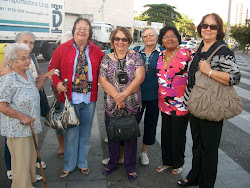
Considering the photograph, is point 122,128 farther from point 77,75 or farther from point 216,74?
point 216,74

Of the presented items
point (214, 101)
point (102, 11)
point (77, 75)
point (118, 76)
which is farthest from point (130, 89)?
point (102, 11)

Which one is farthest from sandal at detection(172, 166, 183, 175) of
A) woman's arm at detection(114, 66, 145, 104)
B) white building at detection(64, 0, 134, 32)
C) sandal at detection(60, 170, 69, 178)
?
white building at detection(64, 0, 134, 32)

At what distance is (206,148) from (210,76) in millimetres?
812

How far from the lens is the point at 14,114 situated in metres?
2.38

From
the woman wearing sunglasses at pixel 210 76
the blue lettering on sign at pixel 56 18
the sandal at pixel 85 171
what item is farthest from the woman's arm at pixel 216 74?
the blue lettering on sign at pixel 56 18

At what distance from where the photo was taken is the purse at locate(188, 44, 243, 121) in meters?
2.34

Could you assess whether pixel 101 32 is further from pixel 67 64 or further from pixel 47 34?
pixel 67 64

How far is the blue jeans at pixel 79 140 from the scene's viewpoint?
10.3 ft

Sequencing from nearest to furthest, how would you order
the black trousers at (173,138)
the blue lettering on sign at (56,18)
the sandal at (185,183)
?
the sandal at (185,183), the black trousers at (173,138), the blue lettering on sign at (56,18)

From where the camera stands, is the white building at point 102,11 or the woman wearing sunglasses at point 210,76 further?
the white building at point 102,11

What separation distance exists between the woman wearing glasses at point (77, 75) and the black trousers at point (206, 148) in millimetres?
1315

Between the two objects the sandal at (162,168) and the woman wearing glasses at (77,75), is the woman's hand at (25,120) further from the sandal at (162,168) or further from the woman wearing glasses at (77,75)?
the sandal at (162,168)

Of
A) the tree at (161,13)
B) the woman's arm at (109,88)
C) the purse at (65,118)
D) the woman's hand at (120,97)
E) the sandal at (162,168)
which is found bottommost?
the sandal at (162,168)

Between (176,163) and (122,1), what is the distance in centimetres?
4179
